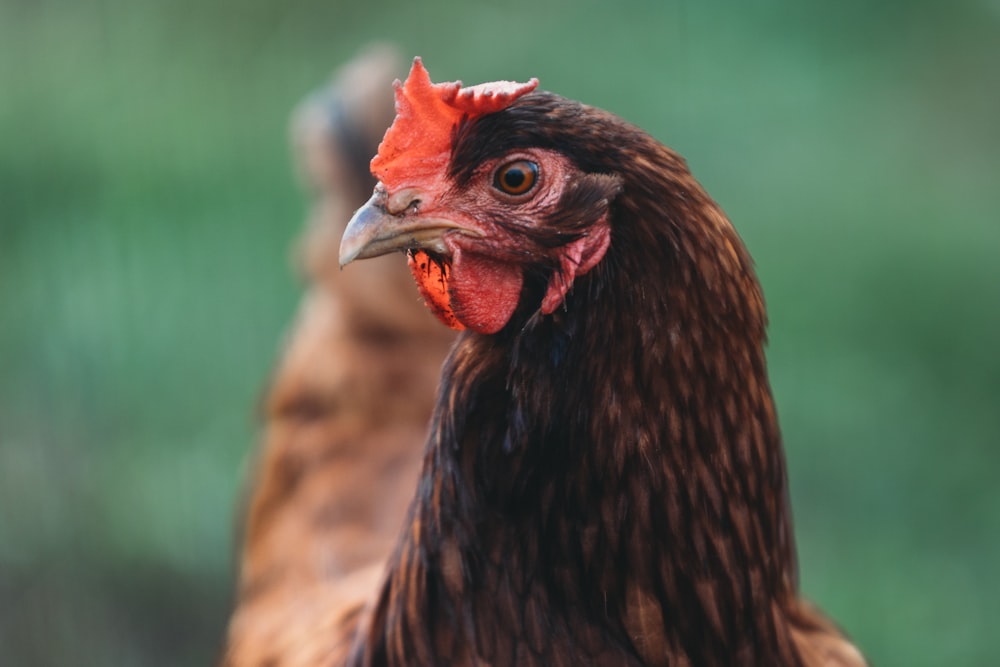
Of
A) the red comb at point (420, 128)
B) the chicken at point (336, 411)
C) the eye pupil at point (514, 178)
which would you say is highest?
the red comb at point (420, 128)

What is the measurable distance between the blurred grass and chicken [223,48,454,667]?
1.03 meters

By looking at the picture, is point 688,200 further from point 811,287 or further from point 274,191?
point 274,191

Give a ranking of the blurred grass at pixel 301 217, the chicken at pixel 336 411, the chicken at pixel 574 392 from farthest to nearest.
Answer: the blurred grass at pixel 301 217, the chicken at pixel 336 411, the chicken at pixel 574 392

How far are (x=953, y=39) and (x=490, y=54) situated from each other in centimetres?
193

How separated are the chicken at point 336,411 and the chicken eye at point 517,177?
90cm

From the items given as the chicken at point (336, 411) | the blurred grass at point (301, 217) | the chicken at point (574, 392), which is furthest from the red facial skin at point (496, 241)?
the blurred grass at point (301, 217)

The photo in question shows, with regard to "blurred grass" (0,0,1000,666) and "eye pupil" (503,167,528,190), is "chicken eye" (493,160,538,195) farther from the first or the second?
"blurred grass" (0,0,1000,666)

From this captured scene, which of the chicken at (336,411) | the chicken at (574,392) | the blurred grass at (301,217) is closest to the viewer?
the chicken at (574,392)

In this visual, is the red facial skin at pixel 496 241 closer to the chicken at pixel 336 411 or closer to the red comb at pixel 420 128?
the red comb at pixel 420 128

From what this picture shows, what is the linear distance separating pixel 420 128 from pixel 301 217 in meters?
2.94

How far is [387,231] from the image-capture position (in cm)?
123

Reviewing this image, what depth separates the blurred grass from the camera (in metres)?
3.23

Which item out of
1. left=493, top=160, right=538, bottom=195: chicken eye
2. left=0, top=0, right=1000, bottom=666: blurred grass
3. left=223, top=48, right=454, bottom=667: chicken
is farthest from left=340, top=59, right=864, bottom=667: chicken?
left=0, top=0, right=1000, bottom=666: blurred grass

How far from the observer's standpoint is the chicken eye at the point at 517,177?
120cm
